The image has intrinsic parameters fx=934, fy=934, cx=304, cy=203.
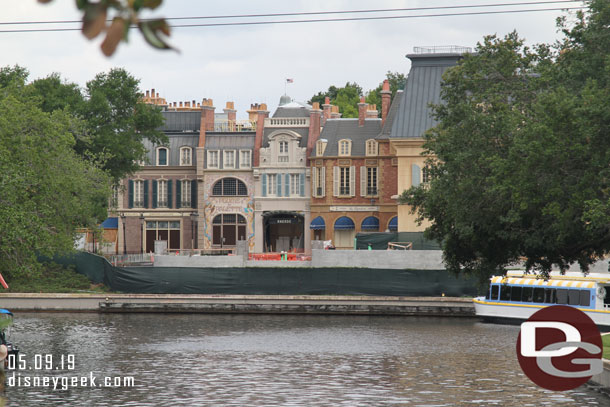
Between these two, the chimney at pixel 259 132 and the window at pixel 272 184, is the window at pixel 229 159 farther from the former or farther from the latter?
the window at pixel 272 184

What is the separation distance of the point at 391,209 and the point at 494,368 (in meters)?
49.8

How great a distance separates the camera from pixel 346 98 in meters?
124

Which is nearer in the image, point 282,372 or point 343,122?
point 282,372

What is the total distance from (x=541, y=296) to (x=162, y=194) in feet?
160

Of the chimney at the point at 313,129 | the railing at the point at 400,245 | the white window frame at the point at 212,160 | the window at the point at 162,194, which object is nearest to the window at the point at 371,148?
the chimney at the point at 313,129

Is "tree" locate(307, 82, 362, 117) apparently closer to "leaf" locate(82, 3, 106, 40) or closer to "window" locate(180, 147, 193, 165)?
"window" locate(180, 147, 193, 165)

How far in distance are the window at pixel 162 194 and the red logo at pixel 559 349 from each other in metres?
49.6

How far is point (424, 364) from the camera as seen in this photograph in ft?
115

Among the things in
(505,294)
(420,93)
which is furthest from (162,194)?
(505,294)

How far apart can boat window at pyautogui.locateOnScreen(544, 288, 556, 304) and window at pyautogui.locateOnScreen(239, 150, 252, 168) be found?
43.1 metres

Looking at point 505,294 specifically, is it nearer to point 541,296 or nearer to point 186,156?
point 541,296

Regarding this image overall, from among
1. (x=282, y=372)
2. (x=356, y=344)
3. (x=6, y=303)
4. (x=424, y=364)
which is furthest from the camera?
(x=6, y=303)

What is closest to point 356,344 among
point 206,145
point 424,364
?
point 424,364

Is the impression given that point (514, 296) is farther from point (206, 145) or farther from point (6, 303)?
point (206, 145)
